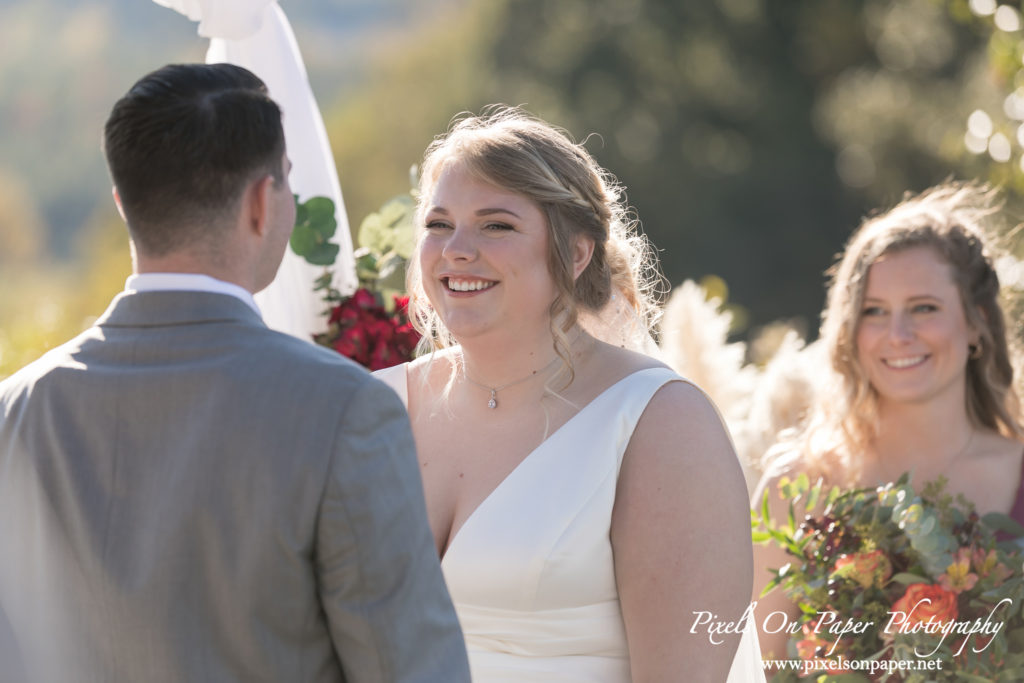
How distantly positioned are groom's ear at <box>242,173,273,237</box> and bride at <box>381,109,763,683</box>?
3.89 ft

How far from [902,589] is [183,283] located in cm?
215

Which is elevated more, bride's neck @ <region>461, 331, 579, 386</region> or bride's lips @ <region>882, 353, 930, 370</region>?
bride's neck @ <region>461, 331, 579, 386</region>

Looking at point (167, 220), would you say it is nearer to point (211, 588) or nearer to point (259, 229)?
point (259, 229)

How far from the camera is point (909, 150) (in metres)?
21.0

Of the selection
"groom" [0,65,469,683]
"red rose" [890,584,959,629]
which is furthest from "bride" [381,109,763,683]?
"groom" [0,65,469,683]

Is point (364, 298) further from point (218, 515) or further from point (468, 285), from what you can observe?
point (218, 515)

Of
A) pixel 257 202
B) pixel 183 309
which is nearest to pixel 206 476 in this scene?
pixel 183 309

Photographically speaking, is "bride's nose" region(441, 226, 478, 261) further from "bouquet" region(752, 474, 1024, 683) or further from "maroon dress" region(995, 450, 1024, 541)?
"maroon dress" region(995, 450, 1024, 541)

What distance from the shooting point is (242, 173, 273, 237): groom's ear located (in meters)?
1.77

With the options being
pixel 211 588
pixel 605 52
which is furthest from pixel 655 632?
pixel 605 52

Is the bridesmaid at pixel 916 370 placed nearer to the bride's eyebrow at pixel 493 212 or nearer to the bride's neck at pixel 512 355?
the bride's neck at pixel 512 355

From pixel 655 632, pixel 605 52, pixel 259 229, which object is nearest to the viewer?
pixel 259 229

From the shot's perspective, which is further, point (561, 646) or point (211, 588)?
point (561, 646)

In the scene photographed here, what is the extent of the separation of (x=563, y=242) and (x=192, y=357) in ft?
4.76
